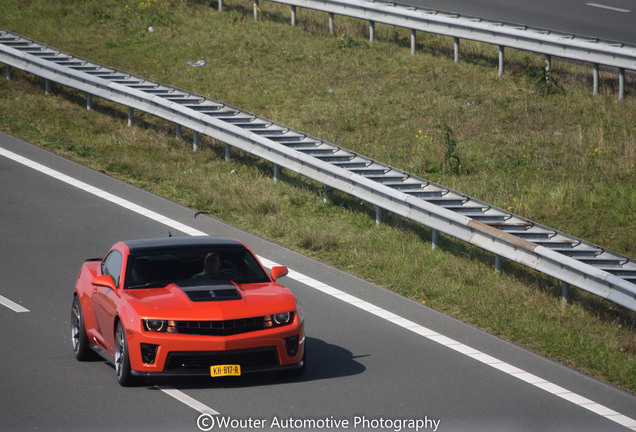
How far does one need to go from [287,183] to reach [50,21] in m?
14.2

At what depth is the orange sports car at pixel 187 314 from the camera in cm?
893

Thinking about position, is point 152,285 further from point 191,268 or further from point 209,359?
point 209,359

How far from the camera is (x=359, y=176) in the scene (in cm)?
1577

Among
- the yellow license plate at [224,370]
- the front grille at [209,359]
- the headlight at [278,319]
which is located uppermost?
the headlight at [278,319]

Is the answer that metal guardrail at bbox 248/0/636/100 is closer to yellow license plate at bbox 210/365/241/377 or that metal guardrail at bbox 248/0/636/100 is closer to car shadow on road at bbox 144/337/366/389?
car shadow on road at bbox 144/337/366/389

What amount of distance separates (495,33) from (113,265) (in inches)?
543

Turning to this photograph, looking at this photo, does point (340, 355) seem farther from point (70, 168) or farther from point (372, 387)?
point (70, 168)

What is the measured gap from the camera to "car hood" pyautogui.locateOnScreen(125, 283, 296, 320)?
29.6 ft

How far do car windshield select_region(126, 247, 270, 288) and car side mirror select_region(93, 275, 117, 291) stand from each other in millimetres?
176

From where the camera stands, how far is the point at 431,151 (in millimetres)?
18797

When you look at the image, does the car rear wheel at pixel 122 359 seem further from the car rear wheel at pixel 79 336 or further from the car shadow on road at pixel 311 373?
the car rear wheel at pixel 79 336

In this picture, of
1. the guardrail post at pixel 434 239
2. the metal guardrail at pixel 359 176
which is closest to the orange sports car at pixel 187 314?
the metal guardrail at pixel 359 176

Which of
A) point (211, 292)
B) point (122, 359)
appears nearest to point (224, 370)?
point (211, 292)

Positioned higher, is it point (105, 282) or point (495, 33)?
point (495, 33)
